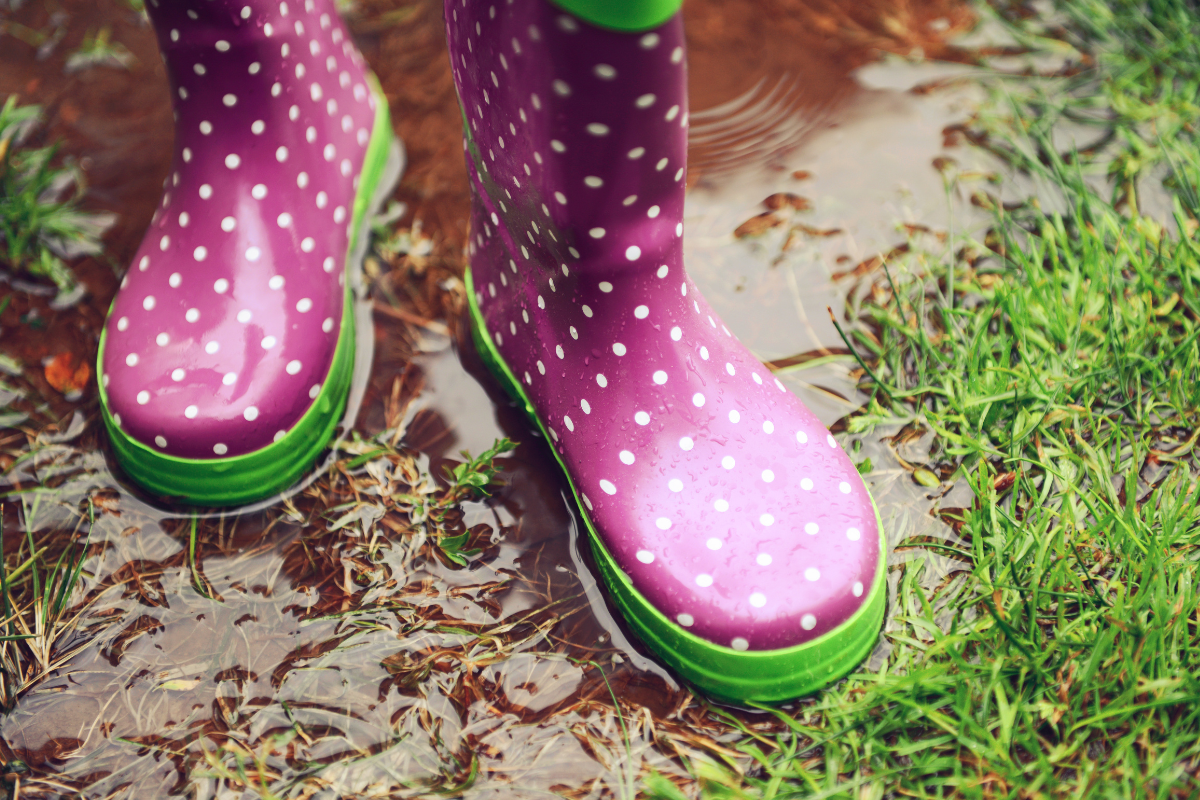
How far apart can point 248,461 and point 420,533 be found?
23 cm

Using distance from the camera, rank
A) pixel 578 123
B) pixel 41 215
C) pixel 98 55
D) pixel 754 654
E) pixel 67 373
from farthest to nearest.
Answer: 1. pixel 98 55
2. pixel 41 215
3. pixel 67 373
4. pixel 754 654
5. pixel 578 123

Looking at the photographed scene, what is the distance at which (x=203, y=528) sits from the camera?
1080 mm

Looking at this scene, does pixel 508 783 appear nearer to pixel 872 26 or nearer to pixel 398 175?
pixel 398 175

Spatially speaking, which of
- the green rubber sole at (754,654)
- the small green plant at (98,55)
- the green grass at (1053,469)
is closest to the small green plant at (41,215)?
the small green plant at (98,55)

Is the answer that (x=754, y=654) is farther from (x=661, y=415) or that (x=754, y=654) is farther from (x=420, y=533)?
(x=420, y=533)

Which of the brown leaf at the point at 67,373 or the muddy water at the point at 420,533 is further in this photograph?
the brown leaf at the point at 67,373

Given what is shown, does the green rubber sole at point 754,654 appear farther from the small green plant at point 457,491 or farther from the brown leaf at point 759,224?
the brown leaf at point 759,224

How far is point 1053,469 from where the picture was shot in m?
1.06

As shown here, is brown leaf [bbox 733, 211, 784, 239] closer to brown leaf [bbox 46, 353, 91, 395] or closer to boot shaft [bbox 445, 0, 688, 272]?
boot shaft [bbox 445, 0, 688, 272]

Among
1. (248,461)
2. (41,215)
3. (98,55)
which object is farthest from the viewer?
(98,55)

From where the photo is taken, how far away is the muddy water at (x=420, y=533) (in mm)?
920

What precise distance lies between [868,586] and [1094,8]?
4.55ft

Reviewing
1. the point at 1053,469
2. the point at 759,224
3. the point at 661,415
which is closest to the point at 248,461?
the point at 661,415

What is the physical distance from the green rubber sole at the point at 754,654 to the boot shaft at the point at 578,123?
0.37 metres
